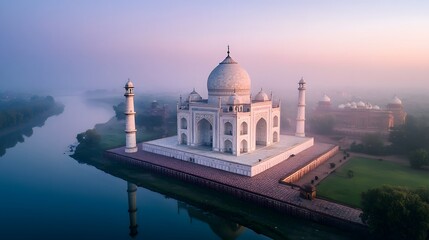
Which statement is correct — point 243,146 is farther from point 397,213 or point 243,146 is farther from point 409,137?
point 409,137

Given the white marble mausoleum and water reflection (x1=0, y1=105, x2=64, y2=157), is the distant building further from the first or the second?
water reflection (x1=0, y1=105, x2=64, y2=157)

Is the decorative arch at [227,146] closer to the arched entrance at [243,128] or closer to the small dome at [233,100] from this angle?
the arched entrance at [243,128]

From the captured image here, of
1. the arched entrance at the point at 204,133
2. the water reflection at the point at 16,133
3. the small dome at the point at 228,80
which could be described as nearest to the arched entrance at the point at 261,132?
the small dome at the point at 228,80

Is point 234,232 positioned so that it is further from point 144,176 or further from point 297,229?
point 144,176

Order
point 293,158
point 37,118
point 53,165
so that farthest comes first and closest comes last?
1. point 37,118
2. point 53,165
3. point 293,158

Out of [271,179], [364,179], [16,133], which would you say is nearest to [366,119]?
[364,179]

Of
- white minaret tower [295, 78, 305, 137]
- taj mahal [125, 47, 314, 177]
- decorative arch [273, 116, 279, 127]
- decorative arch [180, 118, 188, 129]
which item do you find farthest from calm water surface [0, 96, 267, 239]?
white minaret tower [295, 78, 305, 137]

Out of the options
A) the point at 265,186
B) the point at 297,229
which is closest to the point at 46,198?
the point at 265,186

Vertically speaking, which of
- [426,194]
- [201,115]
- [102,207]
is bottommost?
[102,207]
